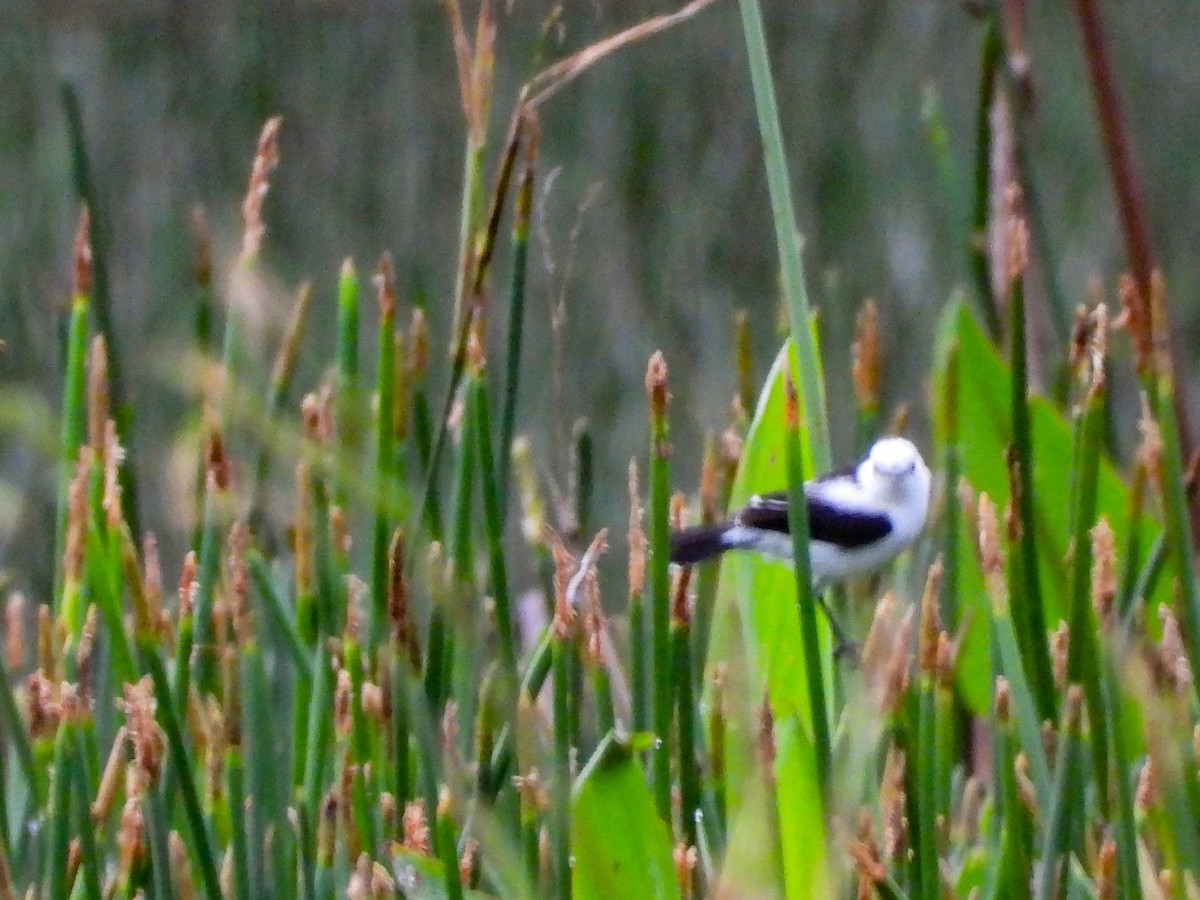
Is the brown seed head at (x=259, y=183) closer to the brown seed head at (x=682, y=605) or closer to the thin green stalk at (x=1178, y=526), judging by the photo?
the brown seed head at (x=682, y=605)

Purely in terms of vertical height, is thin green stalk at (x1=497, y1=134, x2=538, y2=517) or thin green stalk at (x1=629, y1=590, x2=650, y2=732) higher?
thin green stalk at (x1=497, y1=134, x2=538, y2=517)

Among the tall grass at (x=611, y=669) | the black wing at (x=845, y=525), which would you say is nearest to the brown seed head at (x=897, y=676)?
the tall grass at (x=611, y=669)

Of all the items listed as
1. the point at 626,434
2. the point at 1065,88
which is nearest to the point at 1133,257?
the point at 626,434

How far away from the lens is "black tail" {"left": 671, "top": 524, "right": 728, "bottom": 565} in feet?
3.23

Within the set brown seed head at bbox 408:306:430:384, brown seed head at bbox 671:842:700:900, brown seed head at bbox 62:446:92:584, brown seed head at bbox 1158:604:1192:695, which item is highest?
brown seed head at bbox 408:306:430:384

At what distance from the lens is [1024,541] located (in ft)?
2.21

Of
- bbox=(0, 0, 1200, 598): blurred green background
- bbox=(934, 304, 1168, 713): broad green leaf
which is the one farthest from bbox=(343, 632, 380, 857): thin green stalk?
bbox=(0, 0, 1200, 598): blurred green background

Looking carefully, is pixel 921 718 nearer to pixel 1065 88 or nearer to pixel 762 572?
pixel 762 572

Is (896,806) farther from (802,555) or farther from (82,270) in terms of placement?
(82,270)

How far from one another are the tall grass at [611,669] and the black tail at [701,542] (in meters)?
0.01

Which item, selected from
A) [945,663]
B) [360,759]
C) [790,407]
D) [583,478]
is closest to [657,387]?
[790,407]

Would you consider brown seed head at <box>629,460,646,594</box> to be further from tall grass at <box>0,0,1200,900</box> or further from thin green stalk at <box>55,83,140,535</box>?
thin green stalk at <box>55,83,140,535</box>

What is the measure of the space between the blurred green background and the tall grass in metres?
1.33

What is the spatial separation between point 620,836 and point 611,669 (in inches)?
11.5
